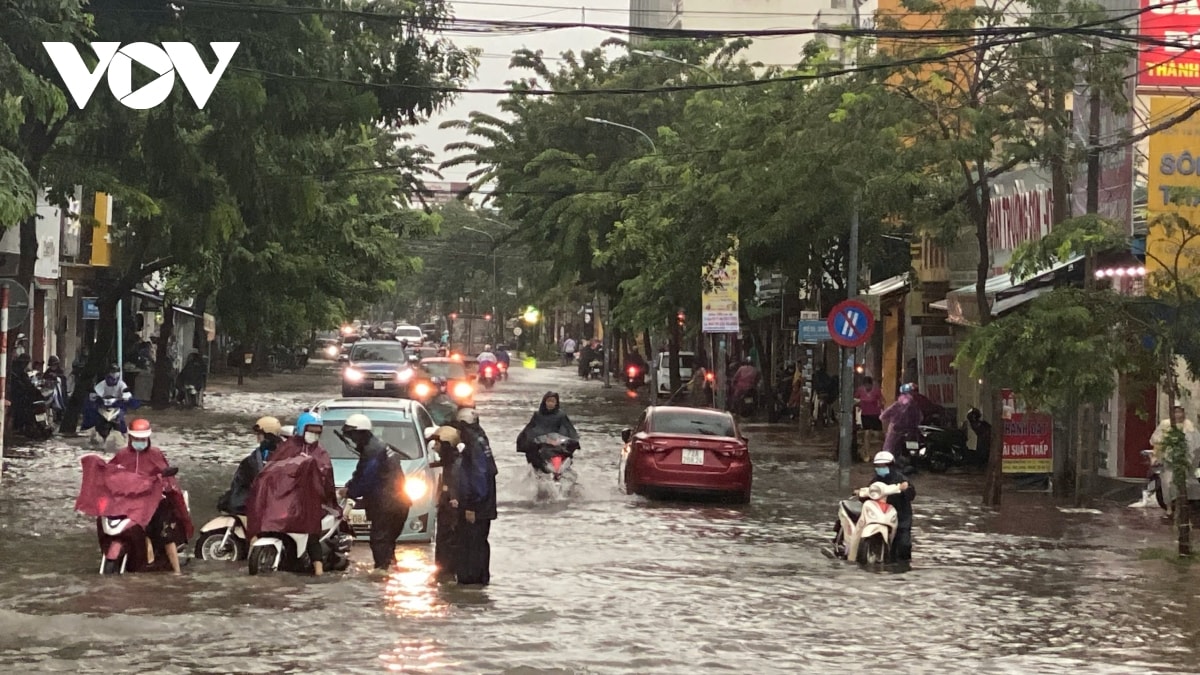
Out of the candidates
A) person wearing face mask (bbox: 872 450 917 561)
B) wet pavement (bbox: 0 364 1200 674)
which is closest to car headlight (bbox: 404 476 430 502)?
wet pavement (bbox: 0 364 1200 674)

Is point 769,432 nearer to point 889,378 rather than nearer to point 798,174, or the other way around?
point 889,378

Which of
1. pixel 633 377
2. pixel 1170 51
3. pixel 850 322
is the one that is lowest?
pixel 633 377

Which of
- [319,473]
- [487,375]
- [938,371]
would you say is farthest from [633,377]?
[319,473]

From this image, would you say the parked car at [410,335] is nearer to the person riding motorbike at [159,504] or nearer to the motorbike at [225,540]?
the motorbike at [225,540]

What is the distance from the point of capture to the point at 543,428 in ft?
83.0

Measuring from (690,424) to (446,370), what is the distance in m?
20.4

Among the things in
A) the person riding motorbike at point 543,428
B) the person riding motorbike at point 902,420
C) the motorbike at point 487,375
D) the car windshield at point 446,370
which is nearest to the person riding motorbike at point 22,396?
the person riding motorbike at point 543,428

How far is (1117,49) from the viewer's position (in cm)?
2303

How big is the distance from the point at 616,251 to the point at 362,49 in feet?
78.0

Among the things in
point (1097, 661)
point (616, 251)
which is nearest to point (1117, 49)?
point (1097, 661)

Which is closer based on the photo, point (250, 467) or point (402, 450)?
point (250, 467)

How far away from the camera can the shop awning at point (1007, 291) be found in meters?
25.9

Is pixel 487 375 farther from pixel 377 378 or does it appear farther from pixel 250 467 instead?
pixel 250 467

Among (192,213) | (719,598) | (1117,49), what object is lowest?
(719,598)
